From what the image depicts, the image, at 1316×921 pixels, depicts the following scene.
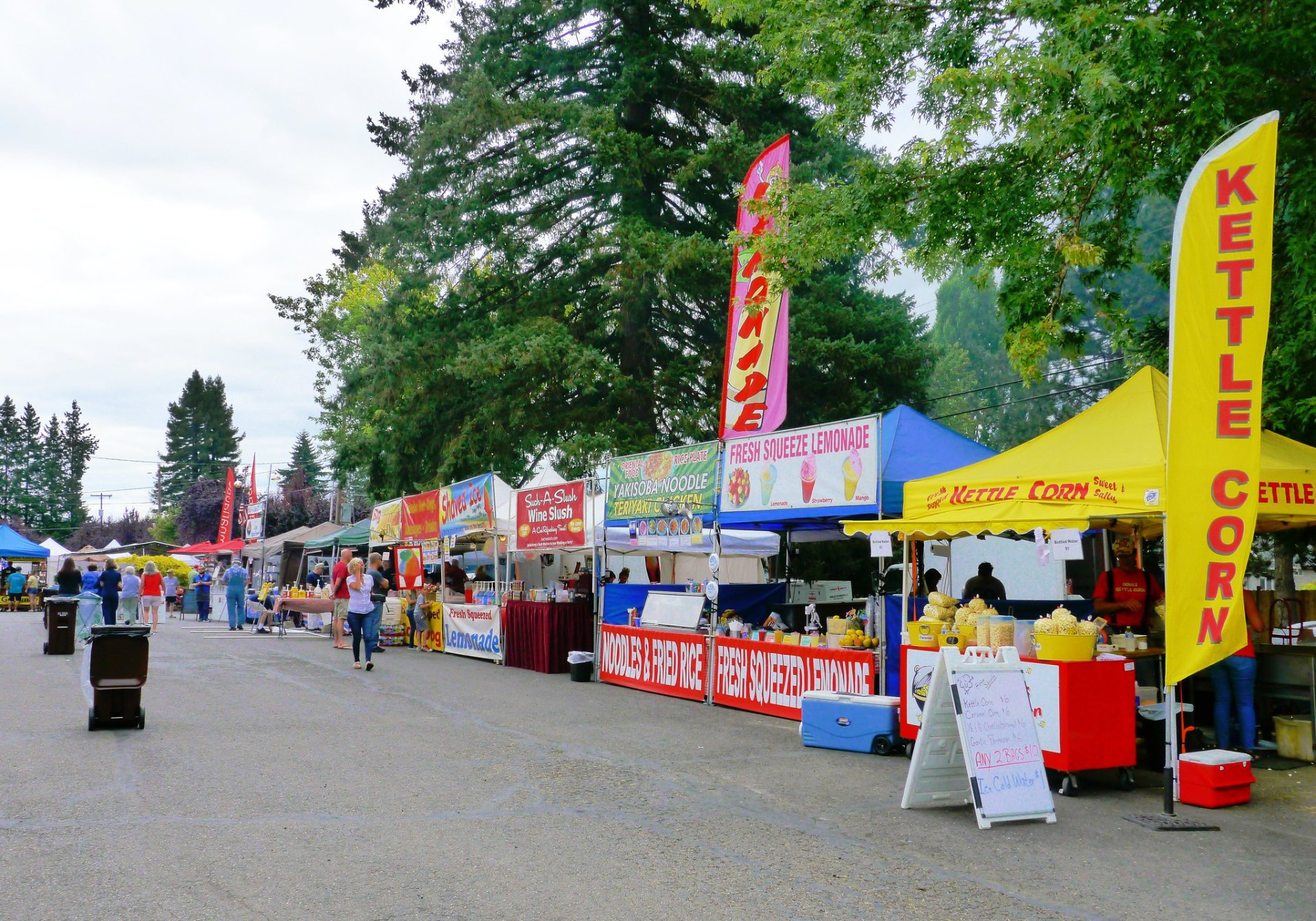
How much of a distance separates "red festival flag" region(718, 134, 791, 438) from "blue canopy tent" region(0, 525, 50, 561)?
29990 millimetres

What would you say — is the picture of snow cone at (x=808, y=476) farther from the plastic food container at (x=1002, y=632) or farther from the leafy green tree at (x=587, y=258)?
the leafy green tree at (x=587, y=258)

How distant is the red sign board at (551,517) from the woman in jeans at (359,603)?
9.76ft

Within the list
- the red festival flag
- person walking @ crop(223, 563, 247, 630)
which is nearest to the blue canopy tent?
person walking @ crop(223, 563, 247, 630)

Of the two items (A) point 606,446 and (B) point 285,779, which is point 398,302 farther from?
(B) point 285,779

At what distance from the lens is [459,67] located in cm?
2828

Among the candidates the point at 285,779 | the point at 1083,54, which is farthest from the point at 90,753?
the point at 1083,54

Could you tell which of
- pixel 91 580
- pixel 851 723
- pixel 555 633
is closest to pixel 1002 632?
pixel 851 723

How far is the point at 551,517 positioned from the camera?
17703 millimetres

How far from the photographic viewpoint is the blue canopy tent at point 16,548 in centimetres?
3584

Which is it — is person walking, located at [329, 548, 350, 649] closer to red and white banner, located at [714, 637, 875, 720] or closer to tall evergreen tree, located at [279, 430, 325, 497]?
red and white banner, located at [714, 637, 875, 720]

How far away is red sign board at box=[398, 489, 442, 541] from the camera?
22.5 metres

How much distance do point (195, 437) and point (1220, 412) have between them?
115279 mm

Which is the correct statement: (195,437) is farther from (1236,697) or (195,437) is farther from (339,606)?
(1236,697)

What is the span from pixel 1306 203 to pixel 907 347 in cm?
1731
